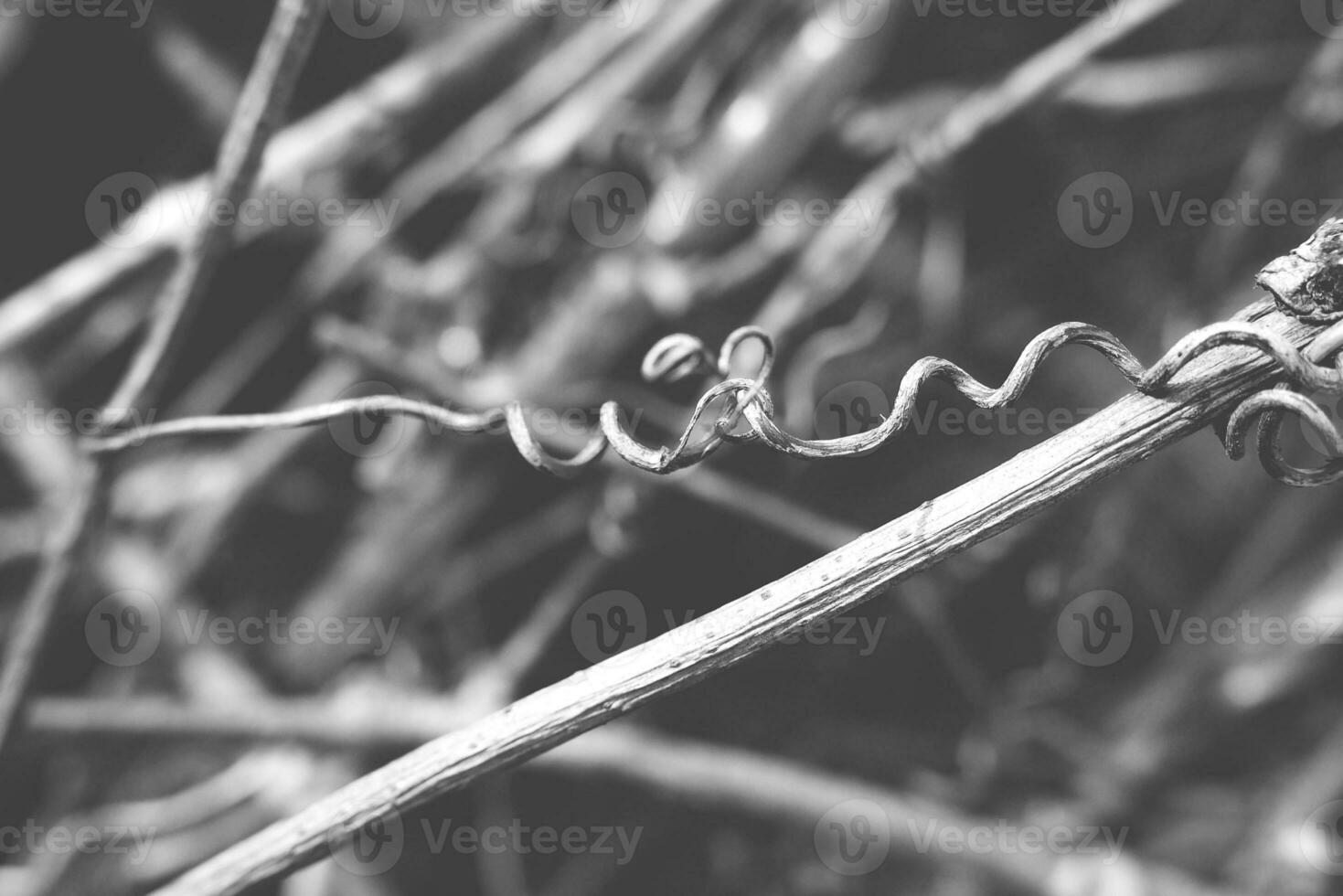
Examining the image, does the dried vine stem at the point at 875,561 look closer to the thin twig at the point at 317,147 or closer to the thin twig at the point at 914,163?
the thin twig at the point at 914,163

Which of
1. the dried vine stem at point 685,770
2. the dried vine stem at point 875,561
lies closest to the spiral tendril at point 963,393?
the dried vine stem at point 875,561

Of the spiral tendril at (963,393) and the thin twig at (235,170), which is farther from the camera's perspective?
the thin twig at (235,170)

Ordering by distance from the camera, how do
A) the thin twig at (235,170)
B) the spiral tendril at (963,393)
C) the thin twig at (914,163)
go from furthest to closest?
the thin twig at (914,163) → the thin twig at (235,170) → the spiral tendril at (963,393)

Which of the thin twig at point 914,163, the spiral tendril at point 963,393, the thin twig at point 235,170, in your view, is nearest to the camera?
the spiral tendril at point 963,393

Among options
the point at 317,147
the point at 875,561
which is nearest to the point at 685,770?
the point at 875,561

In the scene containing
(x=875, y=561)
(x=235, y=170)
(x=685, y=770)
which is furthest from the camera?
(x=685, y=770)

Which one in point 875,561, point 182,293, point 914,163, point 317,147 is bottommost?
point 875,561

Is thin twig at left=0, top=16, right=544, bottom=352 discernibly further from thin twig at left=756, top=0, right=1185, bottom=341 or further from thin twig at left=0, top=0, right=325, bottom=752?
thin twig at left=756, top=0, right=1185, bottom=341

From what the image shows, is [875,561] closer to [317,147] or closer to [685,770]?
[685,770]
